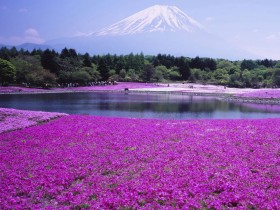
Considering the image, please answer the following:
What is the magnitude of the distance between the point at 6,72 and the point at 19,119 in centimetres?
5961

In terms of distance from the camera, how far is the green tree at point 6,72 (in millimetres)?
81438

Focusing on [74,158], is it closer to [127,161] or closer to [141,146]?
[127,161]

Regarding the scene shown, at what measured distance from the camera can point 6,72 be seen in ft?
271

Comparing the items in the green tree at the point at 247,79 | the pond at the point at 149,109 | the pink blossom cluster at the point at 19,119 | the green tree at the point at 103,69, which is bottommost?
the pond at the point at 149,109

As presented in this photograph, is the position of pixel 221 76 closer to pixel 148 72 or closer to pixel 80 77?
pixel 148 72

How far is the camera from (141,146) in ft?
59.4

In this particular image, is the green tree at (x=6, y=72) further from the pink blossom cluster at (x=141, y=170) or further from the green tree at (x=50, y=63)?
the pink blossom cluster at (x=141, y=170)

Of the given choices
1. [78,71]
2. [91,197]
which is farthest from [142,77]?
[91,197]

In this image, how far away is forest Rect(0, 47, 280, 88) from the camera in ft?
290

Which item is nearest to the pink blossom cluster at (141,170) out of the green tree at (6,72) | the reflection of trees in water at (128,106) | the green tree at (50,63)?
the reflection of trees in water at (128,106)

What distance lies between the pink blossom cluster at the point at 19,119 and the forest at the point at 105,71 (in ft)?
183

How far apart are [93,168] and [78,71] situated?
9032 cm

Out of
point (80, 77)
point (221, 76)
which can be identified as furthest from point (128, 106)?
point (221, 76)

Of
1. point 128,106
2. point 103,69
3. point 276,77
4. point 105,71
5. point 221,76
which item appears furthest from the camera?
point 221,76
